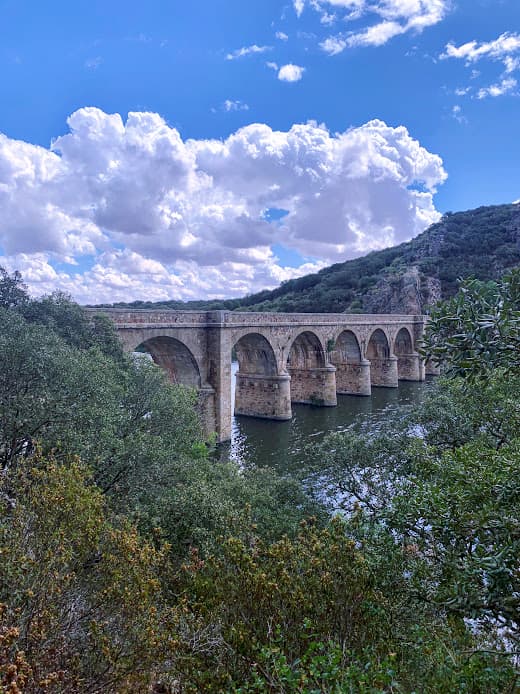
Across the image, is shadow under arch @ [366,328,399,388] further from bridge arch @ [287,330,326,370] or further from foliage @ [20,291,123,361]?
foliage @ [20,291,123,361]

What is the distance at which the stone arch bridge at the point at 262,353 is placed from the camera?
28.4m

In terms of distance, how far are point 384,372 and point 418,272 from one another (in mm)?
36506

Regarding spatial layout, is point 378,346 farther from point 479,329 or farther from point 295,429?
point 479,329

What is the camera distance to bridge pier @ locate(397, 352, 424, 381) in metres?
57.7

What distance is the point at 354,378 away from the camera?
4772 centimetres

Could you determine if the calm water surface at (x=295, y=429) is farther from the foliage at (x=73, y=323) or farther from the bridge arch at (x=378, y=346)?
the foliage at (x=73, y=323)

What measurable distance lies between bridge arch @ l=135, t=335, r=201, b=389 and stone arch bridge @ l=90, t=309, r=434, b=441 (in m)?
0.07

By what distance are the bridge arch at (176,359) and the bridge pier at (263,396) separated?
8337mm

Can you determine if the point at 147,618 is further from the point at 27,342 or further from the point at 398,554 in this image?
the point at 27,342

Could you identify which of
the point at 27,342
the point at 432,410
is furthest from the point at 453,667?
the point at 27,342

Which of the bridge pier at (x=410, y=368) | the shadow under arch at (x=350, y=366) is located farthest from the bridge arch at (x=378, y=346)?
the bridge pier at (x=410, y=368)

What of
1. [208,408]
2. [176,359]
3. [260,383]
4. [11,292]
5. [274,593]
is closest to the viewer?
[274,593]

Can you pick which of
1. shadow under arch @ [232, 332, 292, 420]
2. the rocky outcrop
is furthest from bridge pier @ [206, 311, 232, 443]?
the rocky outcrop

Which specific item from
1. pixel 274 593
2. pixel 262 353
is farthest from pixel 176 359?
pixel 274 593
